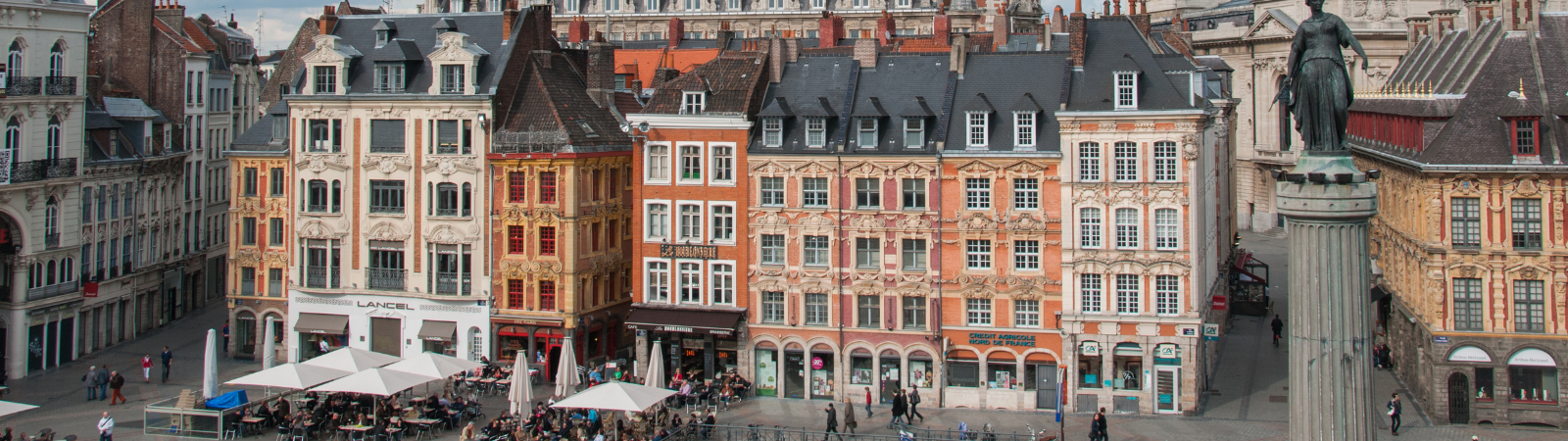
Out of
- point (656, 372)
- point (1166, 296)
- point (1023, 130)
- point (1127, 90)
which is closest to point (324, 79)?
point (656, 372)

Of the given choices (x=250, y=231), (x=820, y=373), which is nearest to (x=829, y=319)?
(x=820, y=373)

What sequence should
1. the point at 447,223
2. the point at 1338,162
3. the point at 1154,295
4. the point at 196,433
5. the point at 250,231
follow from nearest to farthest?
the point at 1338,162, the point at 196,433, the point at 1154,295, the point at 447,223, the point at 250,231

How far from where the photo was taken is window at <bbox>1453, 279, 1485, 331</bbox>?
48.1 metres

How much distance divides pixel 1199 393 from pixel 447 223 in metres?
30.0

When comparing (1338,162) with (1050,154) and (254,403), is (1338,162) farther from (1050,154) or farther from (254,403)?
(254,403)

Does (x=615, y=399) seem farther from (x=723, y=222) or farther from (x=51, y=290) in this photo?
(x=51, y=290)

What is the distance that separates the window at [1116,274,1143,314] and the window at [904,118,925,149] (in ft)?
28.3

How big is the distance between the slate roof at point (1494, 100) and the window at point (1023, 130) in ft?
42.8

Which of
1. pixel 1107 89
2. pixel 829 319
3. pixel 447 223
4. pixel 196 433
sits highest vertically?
pixel 1107 89

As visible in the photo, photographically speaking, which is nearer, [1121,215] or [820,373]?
[1121,215]

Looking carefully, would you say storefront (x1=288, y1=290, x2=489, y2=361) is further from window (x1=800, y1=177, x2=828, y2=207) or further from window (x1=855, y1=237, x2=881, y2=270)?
window (x1=855, y1=237, x2=881, y2=270)

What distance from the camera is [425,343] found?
192ft

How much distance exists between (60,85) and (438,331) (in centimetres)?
1913

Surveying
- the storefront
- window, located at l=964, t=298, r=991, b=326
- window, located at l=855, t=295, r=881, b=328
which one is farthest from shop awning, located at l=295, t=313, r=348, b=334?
window, located at l=964, t=298, r=991, b=326
